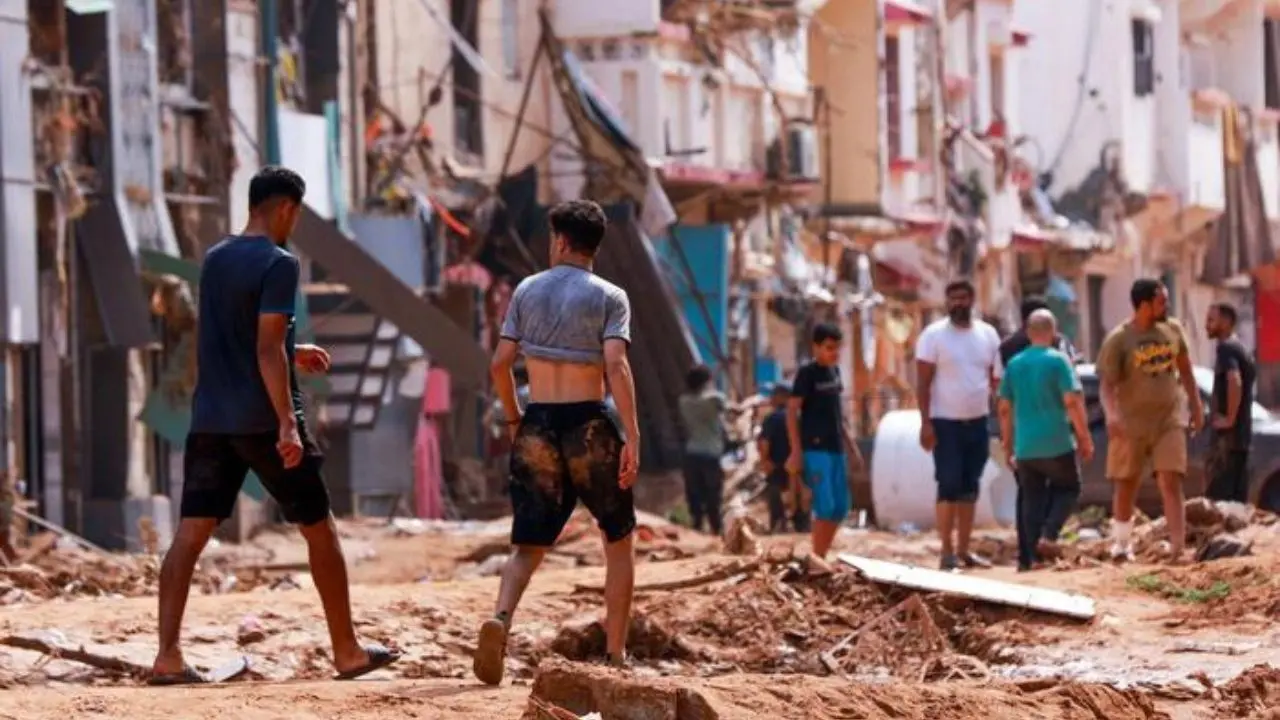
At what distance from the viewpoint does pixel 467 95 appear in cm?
3884

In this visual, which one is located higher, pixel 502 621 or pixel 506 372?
pixel 506 372

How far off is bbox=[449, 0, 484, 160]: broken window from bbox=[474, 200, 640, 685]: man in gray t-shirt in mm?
26448

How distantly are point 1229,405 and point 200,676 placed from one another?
1124 centimetres

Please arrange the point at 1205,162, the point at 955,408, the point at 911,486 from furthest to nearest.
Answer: the point at 1205,162, the point at 911,486, the point at 955,408

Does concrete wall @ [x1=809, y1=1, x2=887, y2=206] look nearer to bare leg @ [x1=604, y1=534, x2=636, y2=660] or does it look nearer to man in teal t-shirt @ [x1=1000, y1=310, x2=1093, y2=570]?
man in teal t-shirt @ [x1=1000, y1=310, x2=1093, y2=570]

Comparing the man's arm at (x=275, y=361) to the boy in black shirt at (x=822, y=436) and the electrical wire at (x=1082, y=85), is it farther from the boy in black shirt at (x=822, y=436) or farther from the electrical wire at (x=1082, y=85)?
the electrical wire at (x=1082, y=85)

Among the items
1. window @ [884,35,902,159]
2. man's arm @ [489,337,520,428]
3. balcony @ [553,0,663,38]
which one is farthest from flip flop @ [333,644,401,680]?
window @ [884,35,902,159]

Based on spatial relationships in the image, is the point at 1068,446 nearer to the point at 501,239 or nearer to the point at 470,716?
the point at 470,716

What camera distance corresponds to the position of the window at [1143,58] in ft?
207

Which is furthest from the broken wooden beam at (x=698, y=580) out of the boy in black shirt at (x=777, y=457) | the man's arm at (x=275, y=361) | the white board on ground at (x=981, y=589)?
the boy in black shirt at (x=777, y=457)

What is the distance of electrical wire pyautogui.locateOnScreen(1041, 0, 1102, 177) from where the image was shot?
62125mm

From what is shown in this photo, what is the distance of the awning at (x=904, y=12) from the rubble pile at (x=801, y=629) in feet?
114

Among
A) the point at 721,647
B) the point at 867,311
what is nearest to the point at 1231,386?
the point at 721,647

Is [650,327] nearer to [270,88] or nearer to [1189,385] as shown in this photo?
[270,88]
